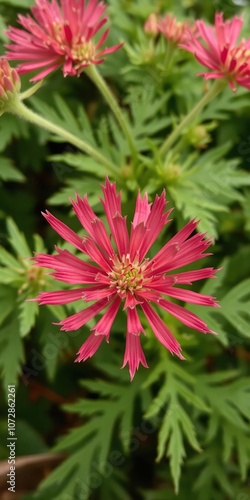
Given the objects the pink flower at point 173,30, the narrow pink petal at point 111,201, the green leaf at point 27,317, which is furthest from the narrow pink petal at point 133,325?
the pink flower at point 173,30

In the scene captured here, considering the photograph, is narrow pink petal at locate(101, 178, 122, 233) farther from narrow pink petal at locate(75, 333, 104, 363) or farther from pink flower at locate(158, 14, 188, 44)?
pink flower at locate(158, 14, 188, 44)

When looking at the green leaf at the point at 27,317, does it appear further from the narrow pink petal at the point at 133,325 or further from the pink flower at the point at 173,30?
the pink flower at the point at 173,30

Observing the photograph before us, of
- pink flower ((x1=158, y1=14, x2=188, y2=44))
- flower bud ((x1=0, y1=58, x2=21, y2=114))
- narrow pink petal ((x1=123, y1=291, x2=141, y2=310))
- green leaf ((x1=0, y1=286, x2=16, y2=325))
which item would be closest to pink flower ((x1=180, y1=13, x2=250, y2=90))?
pink flower ((x1=158, y1=14, x2=188, y2=44))

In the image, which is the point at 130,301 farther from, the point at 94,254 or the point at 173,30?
the point at 173,30

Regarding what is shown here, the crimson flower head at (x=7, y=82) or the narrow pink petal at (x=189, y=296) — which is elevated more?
the crimson flower head at (x=7, y=82)

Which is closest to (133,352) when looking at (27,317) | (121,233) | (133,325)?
(133,325)

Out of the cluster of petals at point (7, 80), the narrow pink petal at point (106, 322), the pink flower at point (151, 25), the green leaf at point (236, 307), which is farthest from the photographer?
the pink flower at point (151, 25)
